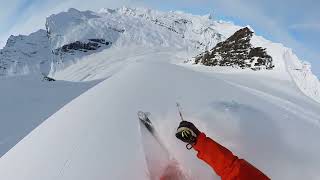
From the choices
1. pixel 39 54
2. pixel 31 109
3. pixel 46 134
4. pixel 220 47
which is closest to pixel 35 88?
pixel 31 109


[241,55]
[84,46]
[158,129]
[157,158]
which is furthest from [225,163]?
[84,46]

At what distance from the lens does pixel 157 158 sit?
391 cm

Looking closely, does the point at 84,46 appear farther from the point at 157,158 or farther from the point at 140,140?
the point at 157,158

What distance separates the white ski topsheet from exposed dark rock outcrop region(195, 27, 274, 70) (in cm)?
1148

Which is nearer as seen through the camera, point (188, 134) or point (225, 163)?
point (225, 163)

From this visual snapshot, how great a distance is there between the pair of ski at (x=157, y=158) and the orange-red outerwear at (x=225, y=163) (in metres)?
0.40

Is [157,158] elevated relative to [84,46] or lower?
elevated

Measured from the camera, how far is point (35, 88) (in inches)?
898

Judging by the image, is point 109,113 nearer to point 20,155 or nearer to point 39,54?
point 20,155

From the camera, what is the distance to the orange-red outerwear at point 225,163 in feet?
10.2

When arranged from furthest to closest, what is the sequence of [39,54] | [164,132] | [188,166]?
[39,54]
[164,132]
[188,166]

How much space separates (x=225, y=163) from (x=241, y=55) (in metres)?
17.2

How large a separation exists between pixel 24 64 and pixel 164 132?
196170 millimetres

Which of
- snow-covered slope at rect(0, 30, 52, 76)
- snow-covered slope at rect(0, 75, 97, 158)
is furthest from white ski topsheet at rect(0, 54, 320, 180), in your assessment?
snow-covered slope at rect(0, 30, 52, 76)
